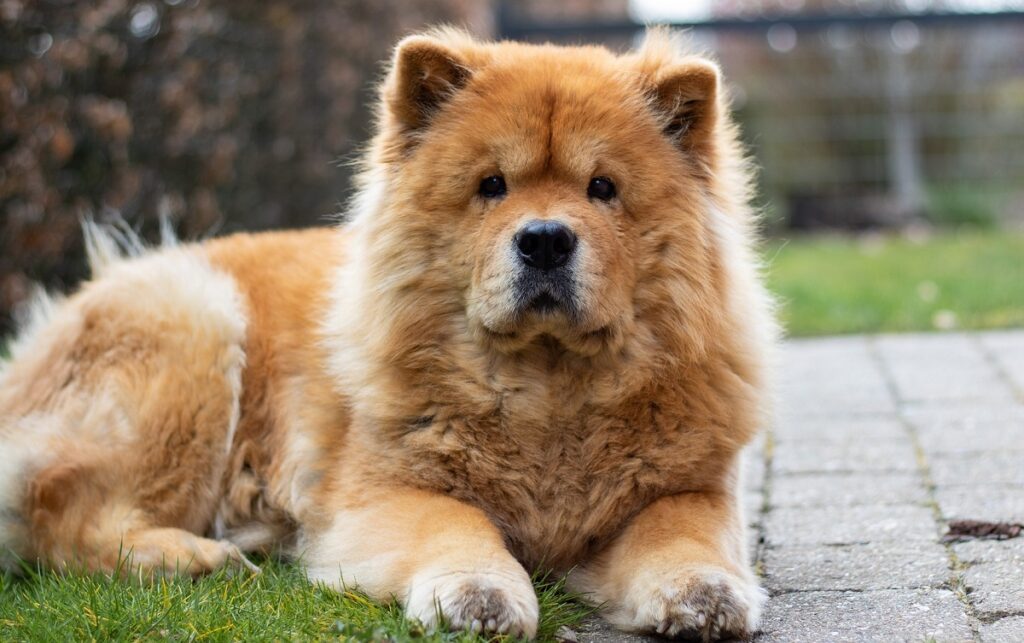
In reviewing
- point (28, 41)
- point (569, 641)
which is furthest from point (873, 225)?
point (569, 641)

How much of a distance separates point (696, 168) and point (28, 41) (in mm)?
2961

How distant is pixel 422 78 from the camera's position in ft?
10.3

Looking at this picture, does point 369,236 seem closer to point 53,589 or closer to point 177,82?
point 53,589

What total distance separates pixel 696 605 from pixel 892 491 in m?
1.48

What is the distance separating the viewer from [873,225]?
12555 mm

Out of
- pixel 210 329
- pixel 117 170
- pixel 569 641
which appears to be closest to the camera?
pixel 569 641

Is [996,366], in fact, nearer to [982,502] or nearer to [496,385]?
[982,502]

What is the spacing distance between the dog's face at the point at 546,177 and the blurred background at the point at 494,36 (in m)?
0.82

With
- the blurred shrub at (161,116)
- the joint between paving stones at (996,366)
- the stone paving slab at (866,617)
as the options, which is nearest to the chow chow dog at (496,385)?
the stone paving slab at (866,617)

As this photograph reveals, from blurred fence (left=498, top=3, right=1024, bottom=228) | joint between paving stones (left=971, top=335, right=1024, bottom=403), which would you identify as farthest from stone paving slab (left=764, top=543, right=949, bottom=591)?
blurred fence (left=498, top=3, right=1024, bottom=228)

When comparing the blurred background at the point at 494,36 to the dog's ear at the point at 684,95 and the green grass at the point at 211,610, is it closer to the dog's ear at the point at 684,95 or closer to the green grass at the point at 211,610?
the dog's ear at the point at 684,95

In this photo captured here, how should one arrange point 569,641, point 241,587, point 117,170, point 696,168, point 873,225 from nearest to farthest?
1. point 569,641
2. point 241,587
3. point 696,168
4. point 117,170
5. point 873,225

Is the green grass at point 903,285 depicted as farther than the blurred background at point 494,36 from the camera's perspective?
Yes

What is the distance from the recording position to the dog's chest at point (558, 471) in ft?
9.62
